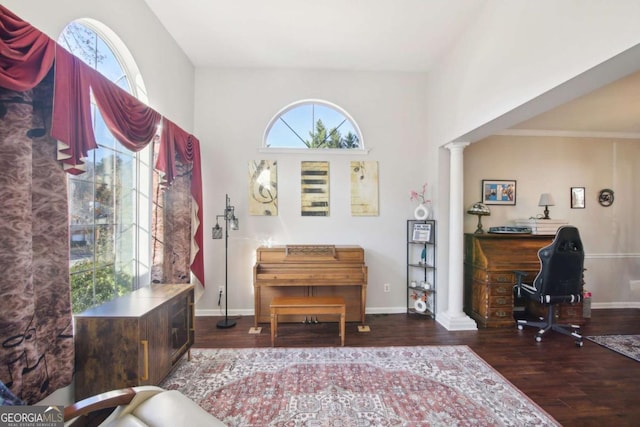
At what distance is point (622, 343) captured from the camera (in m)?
3.00

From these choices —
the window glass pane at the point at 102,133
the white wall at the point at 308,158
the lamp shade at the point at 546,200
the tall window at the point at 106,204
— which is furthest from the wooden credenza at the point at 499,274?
the window glass pane at the point at 102,133

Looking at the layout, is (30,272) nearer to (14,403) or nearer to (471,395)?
(14,403)

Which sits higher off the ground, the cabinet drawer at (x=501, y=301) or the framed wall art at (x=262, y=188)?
the framed wall art at (x=262, y=188)

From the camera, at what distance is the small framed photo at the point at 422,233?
3.68 meters

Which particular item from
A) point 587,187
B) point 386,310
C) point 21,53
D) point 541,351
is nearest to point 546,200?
point 587,187

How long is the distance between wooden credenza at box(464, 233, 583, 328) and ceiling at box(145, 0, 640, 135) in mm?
1686

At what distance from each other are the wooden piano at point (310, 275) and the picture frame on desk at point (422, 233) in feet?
2.63

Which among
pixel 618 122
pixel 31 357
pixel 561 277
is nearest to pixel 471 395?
pixel 561 277

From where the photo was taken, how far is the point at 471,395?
7.02 feet

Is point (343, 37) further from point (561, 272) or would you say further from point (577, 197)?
point (577, 197)

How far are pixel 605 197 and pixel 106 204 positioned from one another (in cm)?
649

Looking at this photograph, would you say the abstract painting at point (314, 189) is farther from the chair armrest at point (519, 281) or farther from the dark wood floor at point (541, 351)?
the chair armrest at point (519, 281)

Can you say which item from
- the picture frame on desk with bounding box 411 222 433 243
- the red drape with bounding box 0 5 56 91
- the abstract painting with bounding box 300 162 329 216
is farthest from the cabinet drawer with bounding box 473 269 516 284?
the red drape with bounding box 0 5 56 91

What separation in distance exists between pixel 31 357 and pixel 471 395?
2815mm
